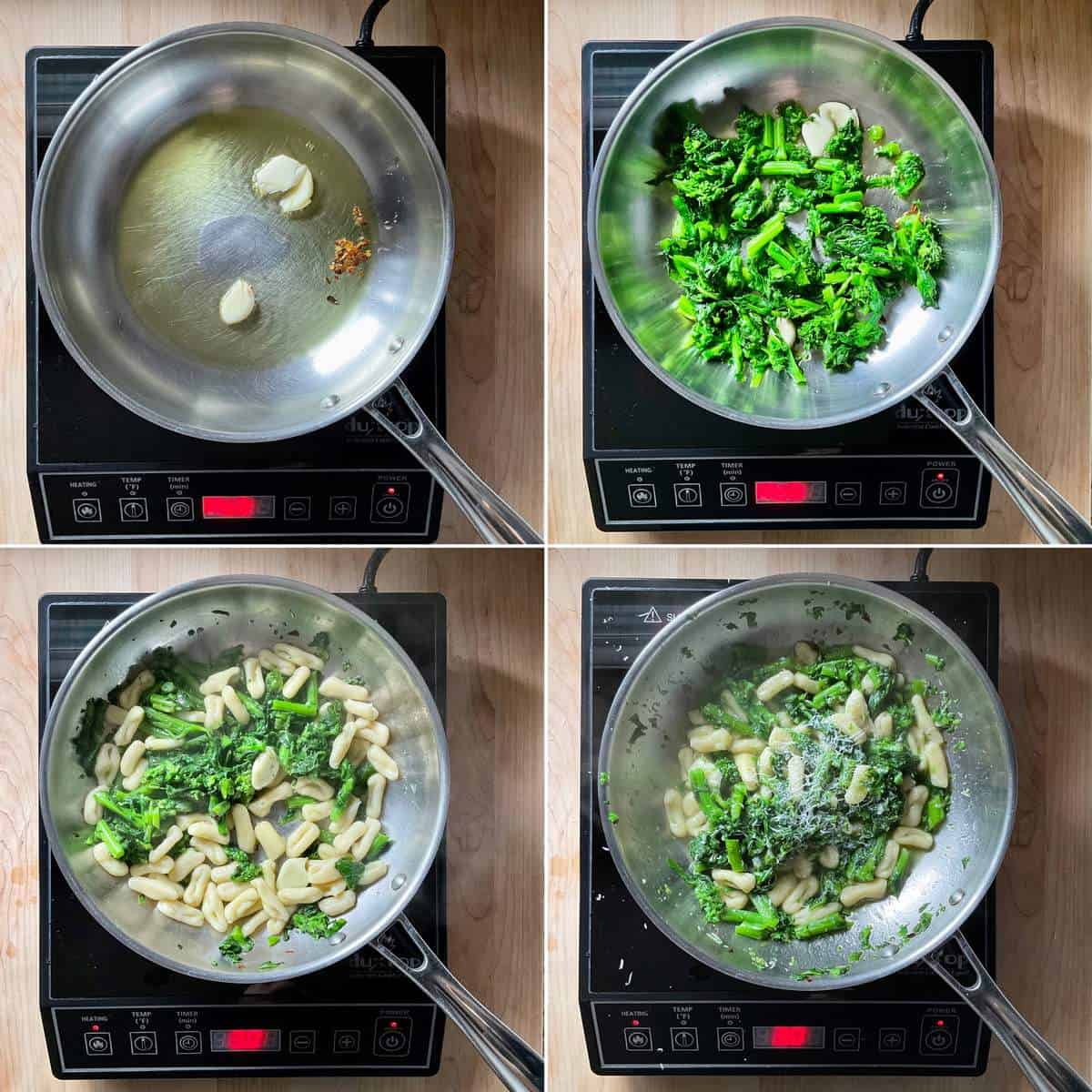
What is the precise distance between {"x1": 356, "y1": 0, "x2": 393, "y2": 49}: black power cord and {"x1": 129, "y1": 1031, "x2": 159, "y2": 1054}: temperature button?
1013 mm

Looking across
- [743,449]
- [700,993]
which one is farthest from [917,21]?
[700,993]

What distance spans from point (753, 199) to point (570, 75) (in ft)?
0.75

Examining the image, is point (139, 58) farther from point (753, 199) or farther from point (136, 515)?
point (753, 199)

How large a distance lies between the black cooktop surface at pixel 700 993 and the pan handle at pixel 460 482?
10 centimetres

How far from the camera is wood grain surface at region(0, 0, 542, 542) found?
1051 mm

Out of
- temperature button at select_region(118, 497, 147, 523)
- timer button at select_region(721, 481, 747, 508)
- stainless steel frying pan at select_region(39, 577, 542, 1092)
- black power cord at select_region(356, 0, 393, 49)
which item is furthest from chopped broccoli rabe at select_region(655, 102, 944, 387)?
temperature button at select_region(118, 497, 147, 523)

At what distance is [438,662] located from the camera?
3.51 feet

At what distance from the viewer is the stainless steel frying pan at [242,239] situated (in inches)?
38.8

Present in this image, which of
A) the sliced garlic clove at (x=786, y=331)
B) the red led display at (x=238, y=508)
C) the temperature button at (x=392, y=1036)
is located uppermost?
the sliced garlic clove at (x=786, y=331)

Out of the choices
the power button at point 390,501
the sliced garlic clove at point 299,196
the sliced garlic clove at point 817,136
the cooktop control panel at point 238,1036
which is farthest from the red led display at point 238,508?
the sliced garlic clove at point 817,136

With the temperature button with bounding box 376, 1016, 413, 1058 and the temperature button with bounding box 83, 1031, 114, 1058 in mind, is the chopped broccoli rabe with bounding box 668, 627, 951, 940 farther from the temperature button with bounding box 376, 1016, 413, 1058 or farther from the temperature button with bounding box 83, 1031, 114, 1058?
the temperature button with bounding box 83, 1031, 114, 1058

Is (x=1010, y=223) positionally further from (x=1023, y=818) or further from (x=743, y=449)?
(x=1023, y=818)

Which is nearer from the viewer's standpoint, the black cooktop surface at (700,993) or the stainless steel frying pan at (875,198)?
the stainless steel frying pan at (875,198)

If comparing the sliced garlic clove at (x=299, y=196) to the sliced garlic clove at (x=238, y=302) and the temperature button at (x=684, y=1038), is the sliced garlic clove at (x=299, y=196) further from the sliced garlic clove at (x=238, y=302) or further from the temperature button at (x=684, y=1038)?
the temperature button at (x=684, y=1038)
